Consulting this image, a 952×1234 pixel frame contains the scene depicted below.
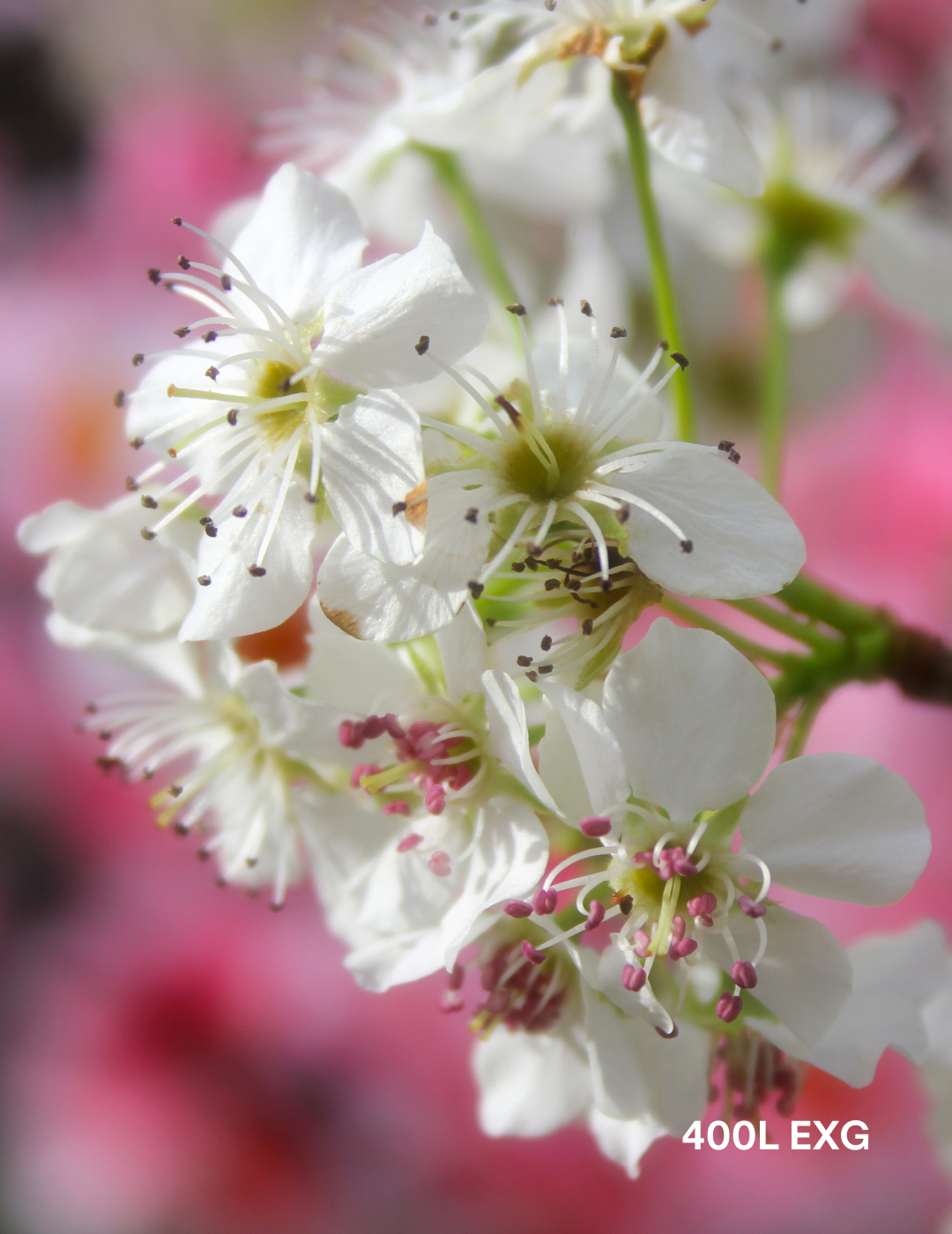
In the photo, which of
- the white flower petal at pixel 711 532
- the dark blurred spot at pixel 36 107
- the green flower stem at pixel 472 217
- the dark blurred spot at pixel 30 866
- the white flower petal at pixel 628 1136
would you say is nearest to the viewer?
the white flower petal at pixel 711 532

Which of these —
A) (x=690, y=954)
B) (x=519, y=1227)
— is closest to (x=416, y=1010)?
(x=519, y=1227)

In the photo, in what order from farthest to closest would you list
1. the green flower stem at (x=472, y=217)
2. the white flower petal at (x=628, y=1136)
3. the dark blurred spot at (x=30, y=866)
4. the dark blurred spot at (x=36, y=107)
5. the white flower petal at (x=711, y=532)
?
the dark blurred spot at (x=36, y=107) < the dark blurred spot at (x=30, y=866) < the green flower stem at (x=472, y=217) < the white flower petal at (x=628, y=1136) < the white flower petal at (x=711, y=532)

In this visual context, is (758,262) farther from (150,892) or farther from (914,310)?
(150,892)

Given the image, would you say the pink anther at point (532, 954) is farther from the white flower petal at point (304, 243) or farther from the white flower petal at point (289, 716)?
the white flower petal at point (304, 243)

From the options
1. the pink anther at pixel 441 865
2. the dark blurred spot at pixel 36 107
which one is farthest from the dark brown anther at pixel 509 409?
the dark blurred spot at pixel 36 107

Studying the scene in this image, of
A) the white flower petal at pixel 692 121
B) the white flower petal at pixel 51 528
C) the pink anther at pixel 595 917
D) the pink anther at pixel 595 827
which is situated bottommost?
the pink anther at pixel 595 917

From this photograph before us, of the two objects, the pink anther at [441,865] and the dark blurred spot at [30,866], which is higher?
the pink anther at [441,865]
